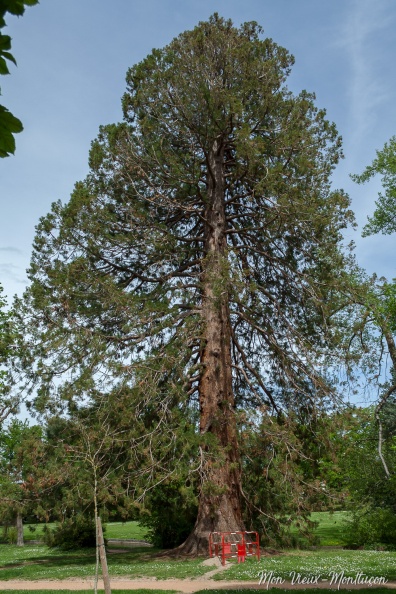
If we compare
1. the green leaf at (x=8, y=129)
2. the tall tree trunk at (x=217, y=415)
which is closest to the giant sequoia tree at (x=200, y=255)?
the tall tree trunk at (x=217, y=415)

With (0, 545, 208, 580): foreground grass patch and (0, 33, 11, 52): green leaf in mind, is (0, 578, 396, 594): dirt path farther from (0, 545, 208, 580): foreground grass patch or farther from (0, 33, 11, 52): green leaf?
(0, 33, 11, 52): green leaf

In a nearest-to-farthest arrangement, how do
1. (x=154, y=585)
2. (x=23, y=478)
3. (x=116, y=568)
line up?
(x=154, y=585)
(x=116, y=568)
(x=23, y=478)

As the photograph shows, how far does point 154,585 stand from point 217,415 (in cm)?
466

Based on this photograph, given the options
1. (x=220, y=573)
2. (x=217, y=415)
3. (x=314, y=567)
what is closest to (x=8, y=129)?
(x=220, y=573)

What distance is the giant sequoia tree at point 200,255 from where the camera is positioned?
1330 cm

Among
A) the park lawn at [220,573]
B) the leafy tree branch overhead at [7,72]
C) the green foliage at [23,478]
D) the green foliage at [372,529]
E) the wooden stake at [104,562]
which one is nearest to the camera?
the leafy tree branch overhead at [7,72]

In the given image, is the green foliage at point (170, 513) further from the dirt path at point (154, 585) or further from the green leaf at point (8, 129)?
the green leaf at point (8, 129)

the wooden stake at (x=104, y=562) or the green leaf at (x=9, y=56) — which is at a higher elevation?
the green leaf at (x=9, y=56)

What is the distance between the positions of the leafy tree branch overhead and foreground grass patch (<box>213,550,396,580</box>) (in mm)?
8917

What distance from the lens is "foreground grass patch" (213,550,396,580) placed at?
9.30 m

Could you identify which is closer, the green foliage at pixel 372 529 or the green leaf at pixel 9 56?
the green leaf at pixel 9 56

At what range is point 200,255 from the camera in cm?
1697

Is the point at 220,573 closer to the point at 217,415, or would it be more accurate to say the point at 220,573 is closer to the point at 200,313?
the point at 217,415

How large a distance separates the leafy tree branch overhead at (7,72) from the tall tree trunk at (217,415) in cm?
1090
